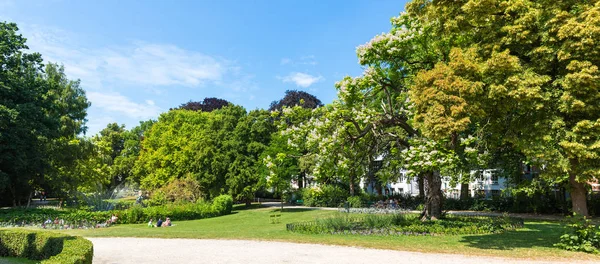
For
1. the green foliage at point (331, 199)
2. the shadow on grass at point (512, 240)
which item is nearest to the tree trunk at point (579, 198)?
the shadow on grass at point (512, 240)

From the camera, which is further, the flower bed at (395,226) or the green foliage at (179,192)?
the green foliage at (179,192)

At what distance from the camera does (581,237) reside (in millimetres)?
12344

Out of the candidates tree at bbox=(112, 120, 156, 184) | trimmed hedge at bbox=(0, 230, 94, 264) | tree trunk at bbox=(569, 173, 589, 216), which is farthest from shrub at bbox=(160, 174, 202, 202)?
tree trunk at bbox=(569, 173, 589, 216)

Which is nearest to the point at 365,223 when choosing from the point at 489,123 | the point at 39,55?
the point at 489,123

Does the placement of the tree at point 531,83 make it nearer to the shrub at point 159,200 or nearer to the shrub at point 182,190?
the shrub at point 182,190

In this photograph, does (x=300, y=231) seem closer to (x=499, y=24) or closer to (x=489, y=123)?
(x=489, y=123)

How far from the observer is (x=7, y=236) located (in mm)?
14773

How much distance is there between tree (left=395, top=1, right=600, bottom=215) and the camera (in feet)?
37.6

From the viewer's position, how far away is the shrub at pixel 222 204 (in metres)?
35.2

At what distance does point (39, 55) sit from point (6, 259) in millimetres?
26260

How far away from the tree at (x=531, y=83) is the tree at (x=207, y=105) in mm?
51270

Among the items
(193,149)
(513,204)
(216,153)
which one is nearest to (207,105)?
(193,149)

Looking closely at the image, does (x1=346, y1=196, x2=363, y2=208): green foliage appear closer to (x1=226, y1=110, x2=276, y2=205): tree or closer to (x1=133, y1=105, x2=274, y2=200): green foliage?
(x1=226, y1=110, x2=276, y2=205): tree

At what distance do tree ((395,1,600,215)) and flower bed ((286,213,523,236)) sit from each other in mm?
3975
